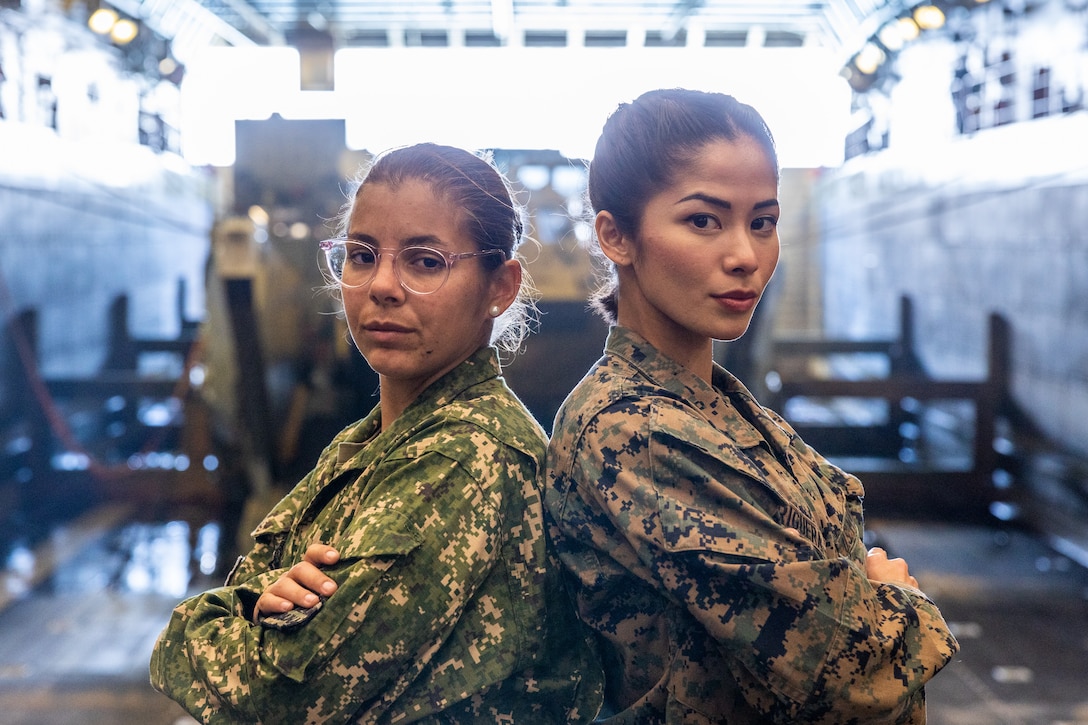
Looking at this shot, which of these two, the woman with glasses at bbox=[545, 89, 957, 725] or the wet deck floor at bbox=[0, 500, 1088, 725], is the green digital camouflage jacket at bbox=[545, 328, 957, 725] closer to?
the woman with glasses at bbox=[545, 89, 957, 725]

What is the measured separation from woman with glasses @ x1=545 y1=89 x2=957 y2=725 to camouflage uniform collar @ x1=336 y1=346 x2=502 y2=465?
0.12 meters

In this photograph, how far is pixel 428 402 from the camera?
1.14 m

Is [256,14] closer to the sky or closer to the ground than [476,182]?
closer to the sky

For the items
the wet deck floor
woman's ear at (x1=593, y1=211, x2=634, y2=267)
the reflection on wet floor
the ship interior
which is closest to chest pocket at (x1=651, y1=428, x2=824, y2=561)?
woman's ear at (x1=593, y1=211, x2=634, y2=267)

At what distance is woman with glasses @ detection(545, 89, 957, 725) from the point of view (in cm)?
94

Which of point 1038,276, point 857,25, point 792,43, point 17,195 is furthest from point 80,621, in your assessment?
point 792,43

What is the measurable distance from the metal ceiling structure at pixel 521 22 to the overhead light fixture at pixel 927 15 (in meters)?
1.40

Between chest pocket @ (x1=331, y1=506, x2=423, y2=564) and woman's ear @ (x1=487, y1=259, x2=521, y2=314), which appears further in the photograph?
woman's ear @ (x1=487, y1=259, x2=521, y2=314)

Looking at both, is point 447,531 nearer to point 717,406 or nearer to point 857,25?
point 717,406

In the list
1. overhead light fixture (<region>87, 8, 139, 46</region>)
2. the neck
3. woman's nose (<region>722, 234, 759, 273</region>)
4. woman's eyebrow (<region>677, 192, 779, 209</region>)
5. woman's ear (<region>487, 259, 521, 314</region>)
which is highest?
overhead light fixture (<region>87, 8, 139, 46</region>)

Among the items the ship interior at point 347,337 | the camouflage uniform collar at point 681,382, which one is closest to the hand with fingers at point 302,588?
the camouflage uniform collar at point 681,382

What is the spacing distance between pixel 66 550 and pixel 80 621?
1115 mm

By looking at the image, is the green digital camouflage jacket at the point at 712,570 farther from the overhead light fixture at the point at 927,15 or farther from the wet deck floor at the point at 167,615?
the overhead light fixture at the point at 927,15

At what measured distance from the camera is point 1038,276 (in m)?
5.64
